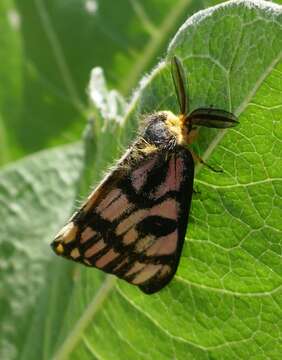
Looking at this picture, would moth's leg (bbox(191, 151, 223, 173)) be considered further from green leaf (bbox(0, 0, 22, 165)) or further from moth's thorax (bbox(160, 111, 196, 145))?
green leaf (bbox(0, 0, 22, 165))

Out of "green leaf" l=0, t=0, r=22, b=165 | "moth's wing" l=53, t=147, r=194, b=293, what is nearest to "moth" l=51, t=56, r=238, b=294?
"moth's wing" l=53, t=147, r=194, b=293

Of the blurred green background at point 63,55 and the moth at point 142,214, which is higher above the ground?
the blurred green background at point 63,55

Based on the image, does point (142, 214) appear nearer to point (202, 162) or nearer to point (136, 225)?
point (136, 225)

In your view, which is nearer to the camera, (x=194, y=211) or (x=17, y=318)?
(x=194, y=211)

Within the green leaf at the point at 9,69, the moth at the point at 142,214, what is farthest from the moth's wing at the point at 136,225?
the green leaf at the point at 9,69

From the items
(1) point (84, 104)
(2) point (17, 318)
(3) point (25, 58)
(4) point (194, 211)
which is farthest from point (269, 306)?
(3) point (25, 58)

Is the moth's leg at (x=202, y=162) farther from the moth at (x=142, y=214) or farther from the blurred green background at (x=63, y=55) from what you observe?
the blurred green background at (x=63, y=55)

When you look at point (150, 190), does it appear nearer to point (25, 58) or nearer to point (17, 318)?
point (17, 318)

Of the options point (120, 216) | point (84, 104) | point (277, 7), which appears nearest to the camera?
point (277, 7)
